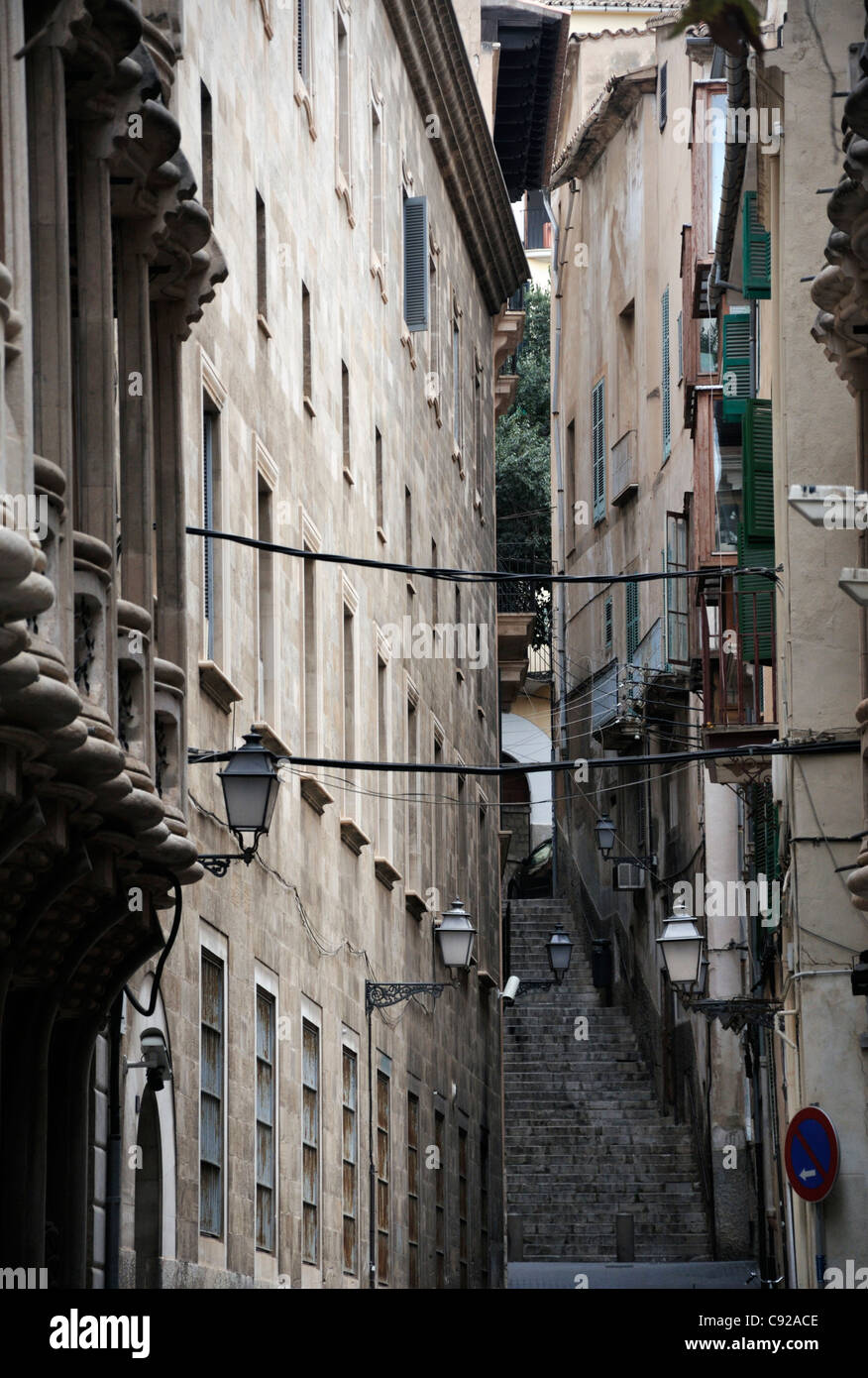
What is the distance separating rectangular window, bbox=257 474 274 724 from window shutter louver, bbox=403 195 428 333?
37.5 feet

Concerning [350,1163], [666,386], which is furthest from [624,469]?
[350,1163]

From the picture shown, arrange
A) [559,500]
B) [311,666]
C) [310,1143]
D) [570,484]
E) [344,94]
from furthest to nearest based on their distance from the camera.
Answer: [559,500], [570,484], [344,94], [311,666], [310,1143]

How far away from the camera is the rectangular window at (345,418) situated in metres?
27.0

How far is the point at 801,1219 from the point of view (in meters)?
25.8

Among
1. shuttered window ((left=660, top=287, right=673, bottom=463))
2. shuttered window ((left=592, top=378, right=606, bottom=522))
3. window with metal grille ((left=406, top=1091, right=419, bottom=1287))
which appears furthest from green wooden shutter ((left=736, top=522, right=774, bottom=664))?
shuttered window ((left=592, top=378, right=606, bottom=522))

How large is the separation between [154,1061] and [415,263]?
63.4ft

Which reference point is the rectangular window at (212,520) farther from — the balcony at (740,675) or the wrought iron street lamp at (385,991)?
the balcony at (740,675)

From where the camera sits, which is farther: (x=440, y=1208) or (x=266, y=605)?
(x=440, y=1208)

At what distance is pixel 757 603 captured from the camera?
27.1 m

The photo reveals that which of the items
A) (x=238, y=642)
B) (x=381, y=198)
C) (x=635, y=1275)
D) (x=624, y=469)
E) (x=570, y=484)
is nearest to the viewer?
(x=238, y=642)

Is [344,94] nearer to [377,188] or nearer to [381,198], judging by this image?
[377,188]

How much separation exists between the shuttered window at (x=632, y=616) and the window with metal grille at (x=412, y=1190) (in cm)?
2142

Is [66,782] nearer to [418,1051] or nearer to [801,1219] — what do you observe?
[801,1219]

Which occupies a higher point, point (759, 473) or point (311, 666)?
point (759, 473)
